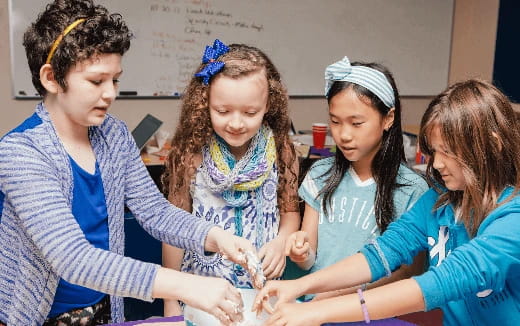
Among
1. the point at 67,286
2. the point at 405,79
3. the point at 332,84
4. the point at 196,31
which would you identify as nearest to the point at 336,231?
Answer: the point at 332,84

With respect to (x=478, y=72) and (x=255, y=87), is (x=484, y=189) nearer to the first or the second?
(x=255, y=87)

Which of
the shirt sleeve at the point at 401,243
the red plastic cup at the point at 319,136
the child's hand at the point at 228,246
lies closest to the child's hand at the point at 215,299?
the child's hand at the point at 228,246

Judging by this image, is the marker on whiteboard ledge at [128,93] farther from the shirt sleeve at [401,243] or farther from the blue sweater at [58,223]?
the shirt sleeve at [401,243]

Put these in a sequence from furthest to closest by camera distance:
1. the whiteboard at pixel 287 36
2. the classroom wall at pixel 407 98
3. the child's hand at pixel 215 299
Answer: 1. the whiteboard at pixel 287 36
2. the classroom wall at pixel 407 98
3. the child's hand at pixel 215 299

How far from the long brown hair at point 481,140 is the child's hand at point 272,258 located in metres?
0.53

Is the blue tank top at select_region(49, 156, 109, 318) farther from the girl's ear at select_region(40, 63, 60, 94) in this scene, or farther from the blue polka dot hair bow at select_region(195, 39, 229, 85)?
the blue polka dot hair bow at select_region(195, 39, 229, 85)

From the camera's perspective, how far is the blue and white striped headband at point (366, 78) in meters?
1.65

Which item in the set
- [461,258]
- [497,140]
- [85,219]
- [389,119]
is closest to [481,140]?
[497,140]

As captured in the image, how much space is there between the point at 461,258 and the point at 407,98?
4.00 m

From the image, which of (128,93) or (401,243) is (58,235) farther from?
(128,93)

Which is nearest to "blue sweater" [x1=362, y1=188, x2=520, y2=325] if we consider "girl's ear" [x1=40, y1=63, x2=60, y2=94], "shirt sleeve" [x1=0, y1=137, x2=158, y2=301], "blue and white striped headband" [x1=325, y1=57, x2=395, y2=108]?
"blue and white striped headband" [x1=325, y1=57, x2=395, y2=108]

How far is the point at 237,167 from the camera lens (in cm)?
165

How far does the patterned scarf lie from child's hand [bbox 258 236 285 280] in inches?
6.5

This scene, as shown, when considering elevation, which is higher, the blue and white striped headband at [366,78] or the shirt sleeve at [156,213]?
the blue and white striped headband at [366,78]
